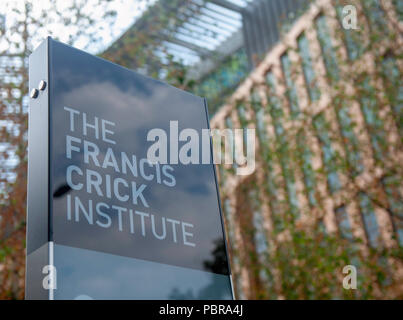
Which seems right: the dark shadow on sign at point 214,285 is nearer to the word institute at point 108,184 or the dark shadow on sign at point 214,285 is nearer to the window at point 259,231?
the word institute at point 108,184

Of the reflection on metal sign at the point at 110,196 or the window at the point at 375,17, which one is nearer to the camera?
the reflection on metal sign at the point at 110,196

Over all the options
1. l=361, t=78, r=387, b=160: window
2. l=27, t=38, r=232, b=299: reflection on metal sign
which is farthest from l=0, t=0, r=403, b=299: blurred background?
l=27, t=38, r=232, b=299: reflection on metal sign

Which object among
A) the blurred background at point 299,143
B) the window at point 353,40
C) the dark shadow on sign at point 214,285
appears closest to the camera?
the dark shadow on sign at point 214,285

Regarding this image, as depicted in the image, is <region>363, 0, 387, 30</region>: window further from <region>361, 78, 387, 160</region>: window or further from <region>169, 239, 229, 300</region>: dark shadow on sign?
<region>169, 239, 229, 300</region>: dark shadow on sign

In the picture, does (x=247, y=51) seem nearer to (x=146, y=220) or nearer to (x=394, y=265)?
(x=394, y=265)

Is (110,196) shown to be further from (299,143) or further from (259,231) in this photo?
(259,231)

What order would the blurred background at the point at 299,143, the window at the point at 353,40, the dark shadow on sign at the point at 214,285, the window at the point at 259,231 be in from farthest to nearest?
the window at the point at 259,231, the window at the point at 353,40, the blurred background at the point at 299,143, the dark shadow on sign at the point at 214,285

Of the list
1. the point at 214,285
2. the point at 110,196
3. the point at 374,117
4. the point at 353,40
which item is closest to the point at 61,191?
the point at 110,196

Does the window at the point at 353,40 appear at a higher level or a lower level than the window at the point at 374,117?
higher

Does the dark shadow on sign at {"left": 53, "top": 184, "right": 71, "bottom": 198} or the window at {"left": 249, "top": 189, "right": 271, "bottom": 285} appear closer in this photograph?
the dark shadow on sign at {"left": 53, "top": 184, "right": 71, "bottom": 198}

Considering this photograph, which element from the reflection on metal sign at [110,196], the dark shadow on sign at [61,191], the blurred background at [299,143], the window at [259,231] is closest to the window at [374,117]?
the blurred background at [299,143]

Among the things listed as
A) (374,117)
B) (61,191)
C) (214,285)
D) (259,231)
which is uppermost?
(374,117)

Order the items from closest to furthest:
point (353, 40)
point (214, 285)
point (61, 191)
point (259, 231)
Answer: point (61, 191)
point (214, 285)
point (353, 40)
point (259, 231)

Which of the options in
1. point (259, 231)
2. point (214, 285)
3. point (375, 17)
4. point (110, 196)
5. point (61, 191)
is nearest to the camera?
point (61, 191)
